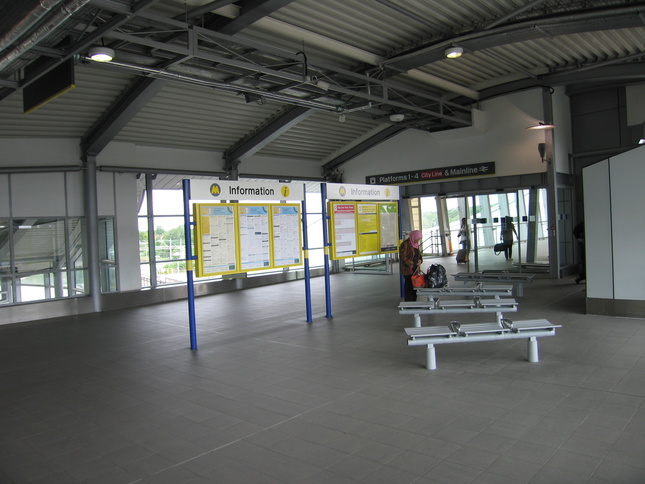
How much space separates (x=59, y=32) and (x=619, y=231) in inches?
360

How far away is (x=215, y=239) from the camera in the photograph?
8547 mm

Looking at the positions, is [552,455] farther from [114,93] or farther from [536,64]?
[536,64]

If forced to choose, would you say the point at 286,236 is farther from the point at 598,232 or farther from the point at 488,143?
the point at 488,143

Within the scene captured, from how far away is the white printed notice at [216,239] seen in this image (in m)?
8.36

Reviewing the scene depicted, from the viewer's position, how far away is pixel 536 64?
1373 cm

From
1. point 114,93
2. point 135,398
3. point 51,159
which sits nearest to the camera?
point 135,398

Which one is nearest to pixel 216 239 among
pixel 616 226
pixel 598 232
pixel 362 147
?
pixel 598 232

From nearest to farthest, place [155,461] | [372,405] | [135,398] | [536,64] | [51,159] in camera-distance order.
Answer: [155,461], [372,405], [135,398], [51,159], [536,64]

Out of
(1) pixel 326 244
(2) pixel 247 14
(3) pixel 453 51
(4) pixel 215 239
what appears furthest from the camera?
(1) pixel 326 244

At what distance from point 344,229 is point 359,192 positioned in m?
0.95

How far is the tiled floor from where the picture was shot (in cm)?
374

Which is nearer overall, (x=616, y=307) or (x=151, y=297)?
(x=616, y=307)

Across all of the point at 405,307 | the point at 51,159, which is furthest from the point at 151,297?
the point at 405,307

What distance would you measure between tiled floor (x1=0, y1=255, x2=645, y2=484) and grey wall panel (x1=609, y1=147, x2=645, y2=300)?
0.71 meters
